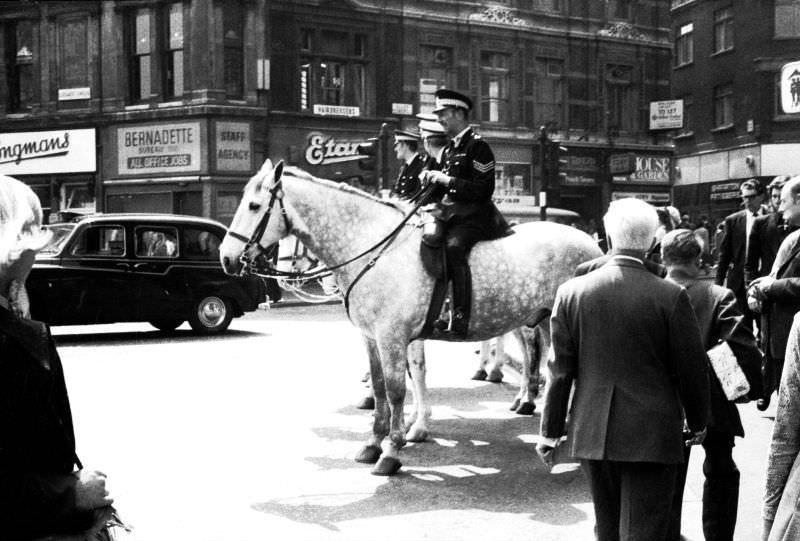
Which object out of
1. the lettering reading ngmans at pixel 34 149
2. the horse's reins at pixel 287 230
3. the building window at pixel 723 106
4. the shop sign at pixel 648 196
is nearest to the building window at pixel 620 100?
the shop sign at pixel 648 196

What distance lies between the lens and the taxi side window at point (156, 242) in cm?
1566

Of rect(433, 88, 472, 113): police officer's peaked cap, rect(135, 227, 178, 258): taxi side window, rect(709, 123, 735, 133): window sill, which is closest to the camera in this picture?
rect(433, 88, 472, 113): police officer's peaked cap

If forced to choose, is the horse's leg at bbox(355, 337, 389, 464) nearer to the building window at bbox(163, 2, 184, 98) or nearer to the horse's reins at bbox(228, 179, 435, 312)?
the horse's reins at bbox(228, 179, 435, 312)

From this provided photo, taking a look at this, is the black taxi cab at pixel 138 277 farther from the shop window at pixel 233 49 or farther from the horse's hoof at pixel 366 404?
the shop window at pixel 233 49

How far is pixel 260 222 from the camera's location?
7.24m

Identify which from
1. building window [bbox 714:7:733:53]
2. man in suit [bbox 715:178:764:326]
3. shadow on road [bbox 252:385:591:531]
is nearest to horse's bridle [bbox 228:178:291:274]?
shadow on road [bbox 252:385:591:531]

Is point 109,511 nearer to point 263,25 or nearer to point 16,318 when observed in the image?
point 16,318

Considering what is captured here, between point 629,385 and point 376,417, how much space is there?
3.67 metres

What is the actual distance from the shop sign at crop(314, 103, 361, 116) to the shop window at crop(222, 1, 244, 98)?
8.54ft

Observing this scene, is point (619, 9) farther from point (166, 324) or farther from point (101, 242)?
point (101, 242)

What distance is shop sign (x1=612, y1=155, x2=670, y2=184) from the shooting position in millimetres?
35906

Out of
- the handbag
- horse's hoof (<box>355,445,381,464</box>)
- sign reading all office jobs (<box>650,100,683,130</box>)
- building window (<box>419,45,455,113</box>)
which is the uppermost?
building window (<box>419,45,455,113</box>)

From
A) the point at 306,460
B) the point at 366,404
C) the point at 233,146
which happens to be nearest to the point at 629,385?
the point at 306,460

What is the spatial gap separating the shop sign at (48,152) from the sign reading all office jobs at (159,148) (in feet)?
3.75
